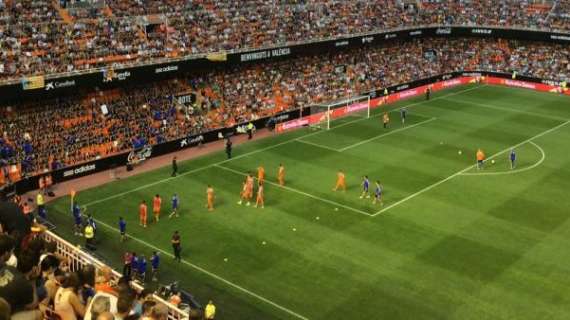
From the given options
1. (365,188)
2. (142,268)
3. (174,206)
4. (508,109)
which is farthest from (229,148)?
(508,109)

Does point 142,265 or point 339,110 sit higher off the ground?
point 142,265

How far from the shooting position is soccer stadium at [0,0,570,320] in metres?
23.6

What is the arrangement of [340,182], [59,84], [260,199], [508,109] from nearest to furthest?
[260,199] < [340,182] < [59,84] < [508,109]

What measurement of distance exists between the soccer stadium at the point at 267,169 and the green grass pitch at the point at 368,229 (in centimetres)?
12

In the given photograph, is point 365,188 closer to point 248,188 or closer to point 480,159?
point 248,188

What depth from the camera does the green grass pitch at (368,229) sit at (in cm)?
2414

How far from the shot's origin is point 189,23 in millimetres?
49094

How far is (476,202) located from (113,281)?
78.2 ft

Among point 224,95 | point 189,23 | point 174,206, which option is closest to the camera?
point 174,206

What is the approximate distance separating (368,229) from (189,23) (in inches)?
1004

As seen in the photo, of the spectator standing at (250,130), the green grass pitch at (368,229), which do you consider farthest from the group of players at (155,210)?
the spectator standing at (250,130)

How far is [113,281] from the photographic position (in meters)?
13.7

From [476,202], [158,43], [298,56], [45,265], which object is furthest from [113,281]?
[298,56]

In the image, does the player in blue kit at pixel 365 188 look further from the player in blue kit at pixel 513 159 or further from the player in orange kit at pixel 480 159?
the player in blue kit at pixel 513 159
